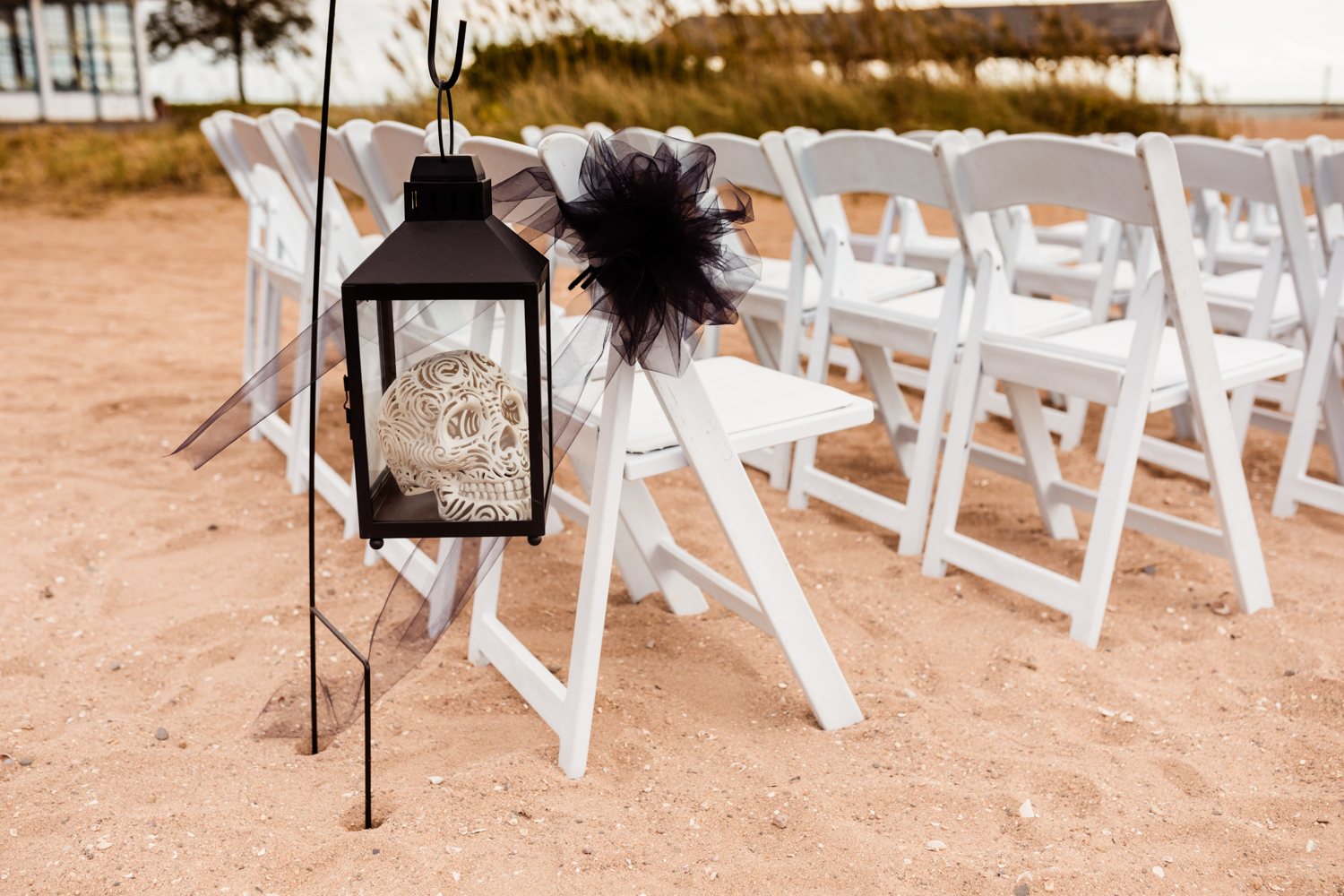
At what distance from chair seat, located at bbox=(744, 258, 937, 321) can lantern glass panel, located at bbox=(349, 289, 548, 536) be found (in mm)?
1544

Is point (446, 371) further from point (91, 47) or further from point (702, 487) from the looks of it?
point (91, 47)

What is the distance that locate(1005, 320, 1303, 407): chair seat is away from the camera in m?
2.00

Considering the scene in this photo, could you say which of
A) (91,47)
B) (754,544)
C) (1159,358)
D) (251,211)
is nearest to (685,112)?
(251,211)

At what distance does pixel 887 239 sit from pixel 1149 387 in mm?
2146

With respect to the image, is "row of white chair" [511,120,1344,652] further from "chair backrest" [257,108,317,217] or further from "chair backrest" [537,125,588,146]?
"chair backrest" [257,108,317,217]

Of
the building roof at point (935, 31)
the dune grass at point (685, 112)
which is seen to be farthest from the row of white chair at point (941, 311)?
the building roof at point (935, 31)

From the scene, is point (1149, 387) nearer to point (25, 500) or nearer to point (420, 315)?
point (420, 315)

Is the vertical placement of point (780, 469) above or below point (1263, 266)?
below

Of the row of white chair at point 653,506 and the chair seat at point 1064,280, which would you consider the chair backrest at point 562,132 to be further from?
the chair seat at point 1064,280

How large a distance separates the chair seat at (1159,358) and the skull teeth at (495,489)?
124cm

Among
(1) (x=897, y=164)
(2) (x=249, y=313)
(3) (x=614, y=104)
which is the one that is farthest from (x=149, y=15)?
(1) (x=897, y=164)

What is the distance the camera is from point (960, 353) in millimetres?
2434

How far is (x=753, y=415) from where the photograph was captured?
5.36 ft

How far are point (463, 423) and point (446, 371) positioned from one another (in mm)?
65
